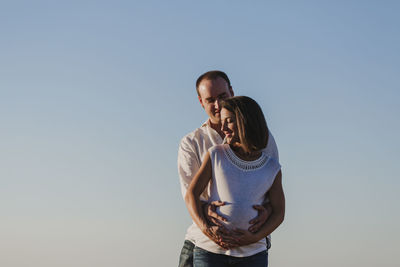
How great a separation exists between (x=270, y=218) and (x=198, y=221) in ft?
2.16

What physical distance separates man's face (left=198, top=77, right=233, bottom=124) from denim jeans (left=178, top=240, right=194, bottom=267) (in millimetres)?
1460

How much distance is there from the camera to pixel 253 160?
5.65m

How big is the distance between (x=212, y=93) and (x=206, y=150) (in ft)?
3.32

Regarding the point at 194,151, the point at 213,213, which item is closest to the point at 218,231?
the point at 213,213

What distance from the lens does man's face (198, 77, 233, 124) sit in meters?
6.98

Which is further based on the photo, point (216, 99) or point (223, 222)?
point (216, 99)

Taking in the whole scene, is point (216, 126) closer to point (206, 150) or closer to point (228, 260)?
point (206, 150)

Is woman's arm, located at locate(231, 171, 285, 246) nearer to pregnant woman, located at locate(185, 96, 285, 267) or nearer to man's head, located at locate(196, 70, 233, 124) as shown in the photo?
pregnant woman, located at locate(185, 96, 285, 267)

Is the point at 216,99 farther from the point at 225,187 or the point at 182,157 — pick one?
the point at 225,187

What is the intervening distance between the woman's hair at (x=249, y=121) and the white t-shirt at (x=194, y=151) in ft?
1.32

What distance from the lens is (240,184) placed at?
5.54 m

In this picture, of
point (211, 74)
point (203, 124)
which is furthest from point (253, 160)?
point (211, 74)

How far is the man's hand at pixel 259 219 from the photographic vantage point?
5.52m

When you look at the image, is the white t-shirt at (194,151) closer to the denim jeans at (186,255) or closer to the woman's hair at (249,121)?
the denim jeans at (186,255)
